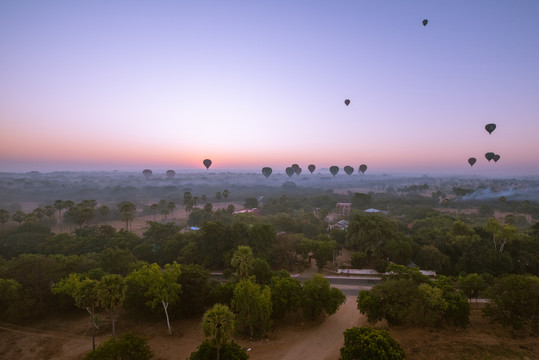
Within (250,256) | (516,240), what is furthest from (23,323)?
(516,240)

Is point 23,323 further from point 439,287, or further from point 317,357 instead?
point 439,287

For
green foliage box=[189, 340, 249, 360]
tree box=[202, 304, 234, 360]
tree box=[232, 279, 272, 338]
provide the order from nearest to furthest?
tree box=[202, 304, 234, 360], green foliage box=[189, 340, 249, 360], tree box=[232, 279, 272, 338]

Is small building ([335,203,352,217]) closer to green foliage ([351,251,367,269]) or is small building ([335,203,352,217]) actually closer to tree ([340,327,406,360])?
green foliage ([351,251,367,269])

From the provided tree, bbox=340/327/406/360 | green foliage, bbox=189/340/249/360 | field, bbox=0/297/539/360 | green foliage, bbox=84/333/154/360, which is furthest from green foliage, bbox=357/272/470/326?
green foliage, bbox=84/333/154/360

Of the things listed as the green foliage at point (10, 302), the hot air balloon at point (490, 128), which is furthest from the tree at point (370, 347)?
the hot air balloon at point (490, 128)

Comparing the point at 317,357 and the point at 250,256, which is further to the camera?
the point at 250,256

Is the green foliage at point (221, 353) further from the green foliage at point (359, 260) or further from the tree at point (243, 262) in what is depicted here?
the green foliage at point (359, 260)
